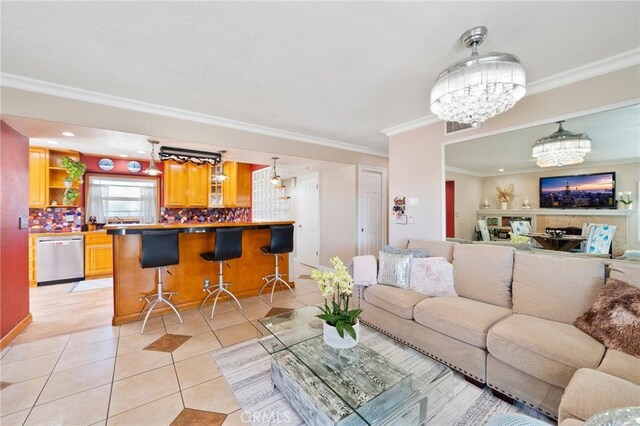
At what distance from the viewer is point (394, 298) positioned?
2.49 metres

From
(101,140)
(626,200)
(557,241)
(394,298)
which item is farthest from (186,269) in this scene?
(626,200)

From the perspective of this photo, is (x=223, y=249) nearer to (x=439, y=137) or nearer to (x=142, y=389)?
(x=142, y=389)

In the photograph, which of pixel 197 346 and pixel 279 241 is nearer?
pixel 197 346

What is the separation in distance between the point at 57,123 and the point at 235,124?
1.77 metres

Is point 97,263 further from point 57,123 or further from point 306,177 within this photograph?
point 306,177

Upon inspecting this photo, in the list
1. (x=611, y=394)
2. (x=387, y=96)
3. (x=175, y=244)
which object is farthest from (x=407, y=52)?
(x=175, y=244)

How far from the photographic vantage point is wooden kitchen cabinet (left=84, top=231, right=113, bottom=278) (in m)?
4.77

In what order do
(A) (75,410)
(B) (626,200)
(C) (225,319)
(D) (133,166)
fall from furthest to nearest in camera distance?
(D) (133,166) → (C) (225,319) → (B) (626,200) → (A) (75,410)

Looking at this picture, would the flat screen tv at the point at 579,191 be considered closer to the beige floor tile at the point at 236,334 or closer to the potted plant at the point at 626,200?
the potted plant at the point at 626,200

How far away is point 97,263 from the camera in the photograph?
4.87 m

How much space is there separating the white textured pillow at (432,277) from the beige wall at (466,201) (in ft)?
2.07

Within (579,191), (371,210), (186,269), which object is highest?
(579,191)

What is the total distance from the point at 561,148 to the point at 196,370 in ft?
12.9

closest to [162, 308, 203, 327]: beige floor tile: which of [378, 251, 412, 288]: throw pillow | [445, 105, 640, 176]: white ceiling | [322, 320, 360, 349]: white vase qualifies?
[322, 320, 360, 349]: white vase
